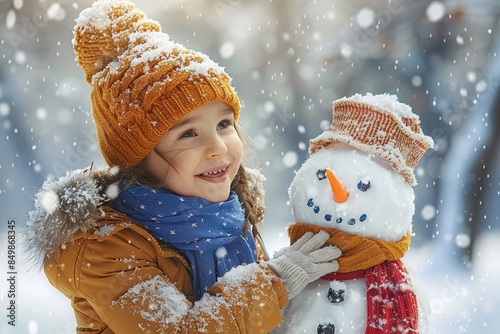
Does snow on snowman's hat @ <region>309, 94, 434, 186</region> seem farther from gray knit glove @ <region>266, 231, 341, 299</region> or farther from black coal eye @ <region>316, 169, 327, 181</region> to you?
gray knit glove @ <region>266, 231, 341, 299</region>

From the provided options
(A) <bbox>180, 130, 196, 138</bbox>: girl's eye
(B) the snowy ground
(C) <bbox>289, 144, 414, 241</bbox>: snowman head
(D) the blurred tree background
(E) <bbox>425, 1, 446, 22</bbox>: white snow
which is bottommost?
(B) the snowy ground

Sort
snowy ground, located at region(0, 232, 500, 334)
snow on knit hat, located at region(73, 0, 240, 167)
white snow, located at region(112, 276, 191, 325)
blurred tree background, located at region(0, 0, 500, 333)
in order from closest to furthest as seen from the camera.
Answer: white snow, located at region(112, 276, 191, 325) < snow on knit hat, located at region(73, 0, 240, 167) < snowy ground, located at region(0, 232, 500, 334) < blurred tree background, located at region(0, 0, 500, 333)

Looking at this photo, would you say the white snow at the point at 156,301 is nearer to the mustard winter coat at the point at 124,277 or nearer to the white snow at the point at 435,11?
the mustard winter coat at the point at 124,277

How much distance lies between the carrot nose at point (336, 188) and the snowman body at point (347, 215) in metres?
0.01

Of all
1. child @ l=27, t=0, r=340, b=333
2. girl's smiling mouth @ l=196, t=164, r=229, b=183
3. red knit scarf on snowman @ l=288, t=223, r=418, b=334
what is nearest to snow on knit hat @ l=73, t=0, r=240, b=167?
child @ l=27, t=0, r=340, b=333

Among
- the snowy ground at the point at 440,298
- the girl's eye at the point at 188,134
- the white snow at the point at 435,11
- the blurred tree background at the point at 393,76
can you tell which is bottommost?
the snowy ground at the point at 440,298

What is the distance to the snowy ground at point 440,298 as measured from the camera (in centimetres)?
219

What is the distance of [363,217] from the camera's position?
119 cm

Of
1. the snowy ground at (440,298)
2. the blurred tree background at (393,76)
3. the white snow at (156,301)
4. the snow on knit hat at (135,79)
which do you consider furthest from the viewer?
the blurred tree background at (393,76)

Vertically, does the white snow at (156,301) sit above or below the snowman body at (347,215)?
below

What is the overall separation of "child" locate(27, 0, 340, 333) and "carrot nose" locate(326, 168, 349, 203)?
0.08m

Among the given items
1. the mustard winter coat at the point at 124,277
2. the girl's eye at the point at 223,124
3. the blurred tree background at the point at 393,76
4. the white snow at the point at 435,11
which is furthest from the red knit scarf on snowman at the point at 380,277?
the white snow at the point at 435,11

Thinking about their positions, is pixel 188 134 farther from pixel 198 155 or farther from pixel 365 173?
pixel 365 173

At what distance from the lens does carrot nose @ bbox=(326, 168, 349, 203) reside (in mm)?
1176
